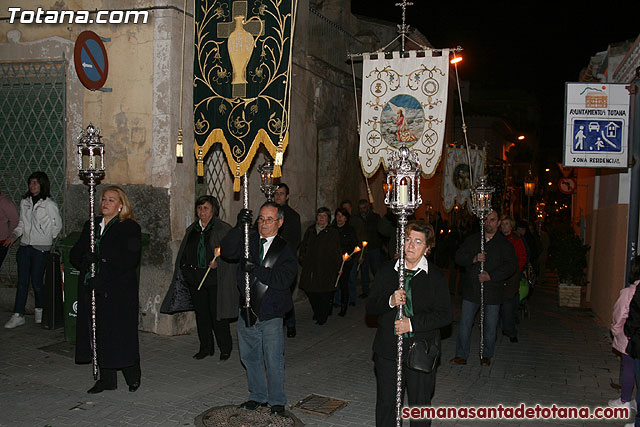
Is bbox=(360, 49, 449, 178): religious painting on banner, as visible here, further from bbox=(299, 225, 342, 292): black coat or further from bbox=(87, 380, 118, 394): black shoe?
bbox=(87, 380, 118, 394): black shoe

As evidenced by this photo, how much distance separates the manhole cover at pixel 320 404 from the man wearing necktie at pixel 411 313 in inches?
53.6

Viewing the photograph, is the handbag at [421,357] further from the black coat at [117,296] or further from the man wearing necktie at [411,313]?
the black coat at [117,296]

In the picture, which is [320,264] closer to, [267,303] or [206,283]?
[206,283]

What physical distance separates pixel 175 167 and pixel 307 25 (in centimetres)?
541

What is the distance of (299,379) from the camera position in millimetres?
6980

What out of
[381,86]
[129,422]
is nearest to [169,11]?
[381,86]

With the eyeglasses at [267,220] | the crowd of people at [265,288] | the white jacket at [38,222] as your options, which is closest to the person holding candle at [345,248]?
the crowd of people at [265,288]

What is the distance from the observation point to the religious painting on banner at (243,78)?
7.15m

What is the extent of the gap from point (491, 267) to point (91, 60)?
663cm

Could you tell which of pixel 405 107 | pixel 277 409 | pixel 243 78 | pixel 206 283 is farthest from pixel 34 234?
pixel 405 107

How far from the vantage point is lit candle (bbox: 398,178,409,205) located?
477 centimetres

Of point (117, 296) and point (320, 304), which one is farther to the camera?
point (320, 304)

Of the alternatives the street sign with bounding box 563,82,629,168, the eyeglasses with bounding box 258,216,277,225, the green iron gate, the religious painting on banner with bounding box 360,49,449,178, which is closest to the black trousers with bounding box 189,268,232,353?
the eyeglasses with bounding box 258,216,277,225

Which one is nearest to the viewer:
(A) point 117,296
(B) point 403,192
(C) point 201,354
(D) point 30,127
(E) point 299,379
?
(B) point 403,192
